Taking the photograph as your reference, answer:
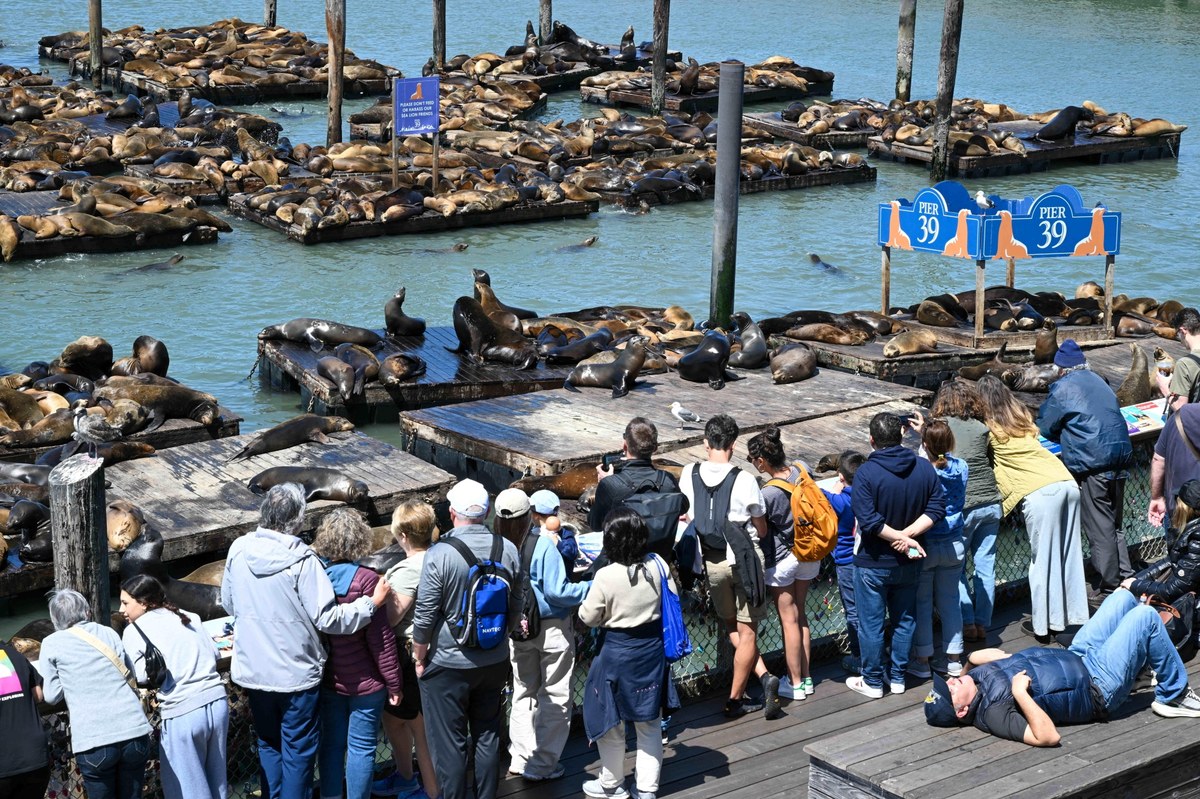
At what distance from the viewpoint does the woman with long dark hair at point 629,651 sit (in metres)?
4.91

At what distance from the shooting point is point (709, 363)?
1112 cm

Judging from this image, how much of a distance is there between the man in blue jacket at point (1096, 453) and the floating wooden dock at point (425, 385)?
5.38m

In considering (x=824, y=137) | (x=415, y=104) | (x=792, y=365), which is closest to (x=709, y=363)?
(x=792, y=365)

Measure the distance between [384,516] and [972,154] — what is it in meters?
17.1

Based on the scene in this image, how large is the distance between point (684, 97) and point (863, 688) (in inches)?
991

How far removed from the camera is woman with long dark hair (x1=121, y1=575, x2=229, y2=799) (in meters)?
4.57

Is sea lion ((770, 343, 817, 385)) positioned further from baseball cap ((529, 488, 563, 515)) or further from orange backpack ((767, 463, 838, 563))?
baseball cap ((529, 488, 563, 515))

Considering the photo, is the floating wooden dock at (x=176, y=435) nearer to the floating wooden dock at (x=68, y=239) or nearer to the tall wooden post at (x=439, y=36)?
the floating wooden dock at (x=68, y=239)

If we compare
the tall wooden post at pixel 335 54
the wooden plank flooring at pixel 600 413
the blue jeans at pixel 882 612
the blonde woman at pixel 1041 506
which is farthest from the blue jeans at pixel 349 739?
the tall wooden post at pixel 335 54

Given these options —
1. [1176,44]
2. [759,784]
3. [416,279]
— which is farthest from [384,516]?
[1176,44]

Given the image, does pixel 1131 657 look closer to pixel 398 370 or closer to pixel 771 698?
pixel 771 698

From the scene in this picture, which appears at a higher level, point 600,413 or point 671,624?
point 671,624

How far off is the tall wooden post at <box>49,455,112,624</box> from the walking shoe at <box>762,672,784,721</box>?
2550 mm

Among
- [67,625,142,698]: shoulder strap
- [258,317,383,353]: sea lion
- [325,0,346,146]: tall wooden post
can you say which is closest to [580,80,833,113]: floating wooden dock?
[325,0,346,146]: tall wooden post
